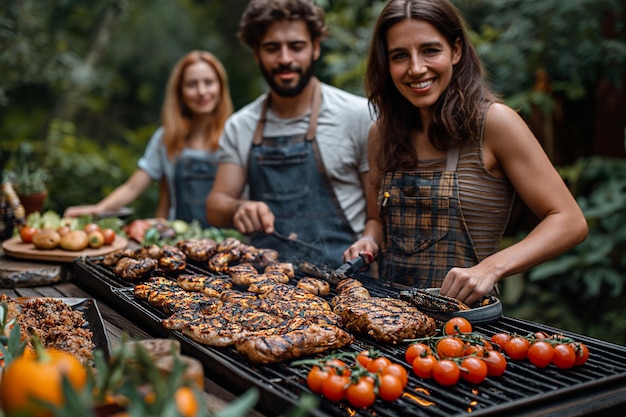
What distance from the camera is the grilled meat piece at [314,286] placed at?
11.2 ft

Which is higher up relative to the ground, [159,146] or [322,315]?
[159,146]

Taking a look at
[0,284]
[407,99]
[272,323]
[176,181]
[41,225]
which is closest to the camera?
[272,323]

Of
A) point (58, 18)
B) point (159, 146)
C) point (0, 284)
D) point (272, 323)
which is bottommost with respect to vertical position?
point (0, 284)

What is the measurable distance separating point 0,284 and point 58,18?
577cm

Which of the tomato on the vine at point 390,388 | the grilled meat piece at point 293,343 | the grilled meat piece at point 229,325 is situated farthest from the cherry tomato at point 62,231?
the tomato on the vine at point 390,388

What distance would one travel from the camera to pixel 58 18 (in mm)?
8602

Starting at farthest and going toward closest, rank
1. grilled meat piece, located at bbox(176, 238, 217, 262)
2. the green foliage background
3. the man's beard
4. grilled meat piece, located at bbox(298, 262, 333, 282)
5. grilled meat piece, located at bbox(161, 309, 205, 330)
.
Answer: the green foliage background, the man's beard, grilled meat piece, located at bbox(176, 238, 217, 262), grilled meat piece, located at bbox(298, 262, 333, 282), grilled meat piece, located at bbox(161, 309, 205, 330)

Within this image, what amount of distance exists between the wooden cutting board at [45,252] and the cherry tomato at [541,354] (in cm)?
335

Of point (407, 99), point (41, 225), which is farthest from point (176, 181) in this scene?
point (407, 99)

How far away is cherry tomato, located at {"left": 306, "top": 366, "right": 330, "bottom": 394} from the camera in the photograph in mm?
2090

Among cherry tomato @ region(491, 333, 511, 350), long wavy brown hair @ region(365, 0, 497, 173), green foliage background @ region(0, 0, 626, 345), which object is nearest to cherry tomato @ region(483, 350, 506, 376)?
cherry tomato @ region(491, 333, 511, 350)

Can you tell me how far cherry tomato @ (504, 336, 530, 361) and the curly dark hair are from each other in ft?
11.7

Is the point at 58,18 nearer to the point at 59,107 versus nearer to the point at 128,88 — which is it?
the point at 59,107

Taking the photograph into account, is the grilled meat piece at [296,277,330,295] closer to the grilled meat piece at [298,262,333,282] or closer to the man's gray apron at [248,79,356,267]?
the grilled meat piece at [298,262,333,282]
